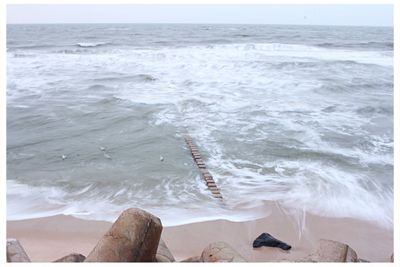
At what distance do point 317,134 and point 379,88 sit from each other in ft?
26.2

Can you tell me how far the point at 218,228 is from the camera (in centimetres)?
538

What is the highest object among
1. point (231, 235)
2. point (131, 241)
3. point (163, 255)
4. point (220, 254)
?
point (131, 241)

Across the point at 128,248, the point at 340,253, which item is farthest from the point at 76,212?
the point at 340,253

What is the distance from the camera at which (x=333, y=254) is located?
3.32 metres

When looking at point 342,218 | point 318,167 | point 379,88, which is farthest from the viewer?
point 379,88

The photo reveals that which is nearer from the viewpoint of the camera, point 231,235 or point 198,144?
point 231,235

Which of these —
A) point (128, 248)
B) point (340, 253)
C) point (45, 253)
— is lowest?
point (45, 253)

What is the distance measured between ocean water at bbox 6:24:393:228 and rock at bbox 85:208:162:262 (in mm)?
2558

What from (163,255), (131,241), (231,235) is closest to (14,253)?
(131,241)

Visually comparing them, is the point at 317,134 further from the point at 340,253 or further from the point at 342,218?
the point at 340,253

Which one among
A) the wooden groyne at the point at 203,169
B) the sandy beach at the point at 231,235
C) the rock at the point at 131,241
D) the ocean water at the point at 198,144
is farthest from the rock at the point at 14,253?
the wooden groyne at the point at 203,169

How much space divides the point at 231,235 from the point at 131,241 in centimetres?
254

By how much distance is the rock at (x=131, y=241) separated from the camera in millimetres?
2902

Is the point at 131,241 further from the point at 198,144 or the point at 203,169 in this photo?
the point at 198,144
